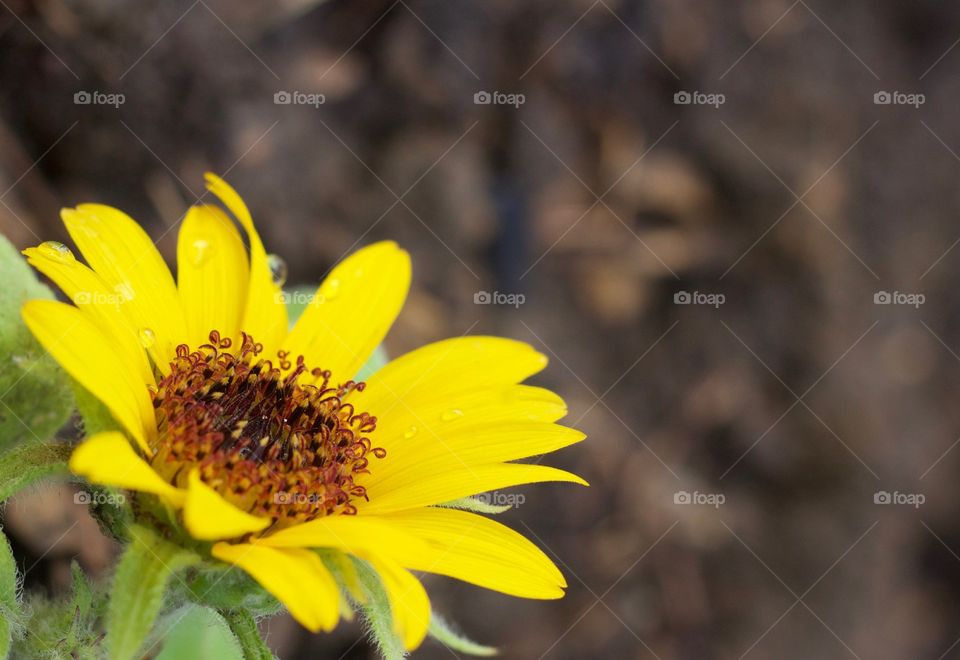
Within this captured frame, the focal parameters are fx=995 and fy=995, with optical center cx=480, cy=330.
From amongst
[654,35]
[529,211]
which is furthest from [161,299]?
[654,35]

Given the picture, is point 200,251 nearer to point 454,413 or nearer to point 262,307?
point 262,307

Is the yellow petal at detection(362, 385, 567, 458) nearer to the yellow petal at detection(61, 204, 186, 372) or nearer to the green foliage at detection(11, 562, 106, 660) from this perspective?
the yellow petal at detection(61, 204, 186, 372)

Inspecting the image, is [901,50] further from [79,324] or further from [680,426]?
[79,324]

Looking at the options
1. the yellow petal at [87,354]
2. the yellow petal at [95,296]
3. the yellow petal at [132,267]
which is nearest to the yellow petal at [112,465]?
the yellow petal at [87,354]

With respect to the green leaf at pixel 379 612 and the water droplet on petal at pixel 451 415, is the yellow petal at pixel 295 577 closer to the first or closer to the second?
the green leaf at pixel 379 612

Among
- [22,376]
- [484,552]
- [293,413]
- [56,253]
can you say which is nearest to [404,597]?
[484,552]

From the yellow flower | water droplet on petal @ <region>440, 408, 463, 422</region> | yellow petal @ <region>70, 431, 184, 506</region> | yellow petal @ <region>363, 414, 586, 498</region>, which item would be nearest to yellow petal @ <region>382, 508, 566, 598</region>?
the yellow flower
